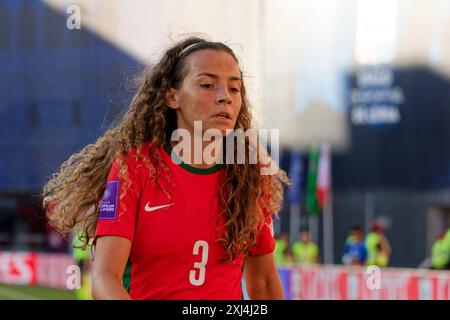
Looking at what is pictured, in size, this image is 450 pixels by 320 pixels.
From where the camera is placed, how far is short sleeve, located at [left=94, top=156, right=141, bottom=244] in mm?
2711

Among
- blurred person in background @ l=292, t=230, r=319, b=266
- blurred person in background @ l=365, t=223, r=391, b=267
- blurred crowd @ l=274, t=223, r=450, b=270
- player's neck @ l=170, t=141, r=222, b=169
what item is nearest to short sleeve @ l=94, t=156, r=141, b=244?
player's neck @ l=170, t=141, r=222, b=169

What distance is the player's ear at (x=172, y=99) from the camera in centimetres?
299

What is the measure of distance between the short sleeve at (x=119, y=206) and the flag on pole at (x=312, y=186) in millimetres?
23050

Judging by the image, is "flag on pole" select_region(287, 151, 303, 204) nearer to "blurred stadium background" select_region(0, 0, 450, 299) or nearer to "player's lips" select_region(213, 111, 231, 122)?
"blurred stadium background" select_region(0, 0, 450, 299)

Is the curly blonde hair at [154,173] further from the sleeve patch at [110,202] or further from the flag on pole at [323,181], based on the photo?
the flag on pole at [323,181]

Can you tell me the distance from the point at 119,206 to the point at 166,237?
6.0 inches

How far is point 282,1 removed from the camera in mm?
28422

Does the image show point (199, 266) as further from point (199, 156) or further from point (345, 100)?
point (345, 100)

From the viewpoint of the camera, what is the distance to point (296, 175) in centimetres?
2689

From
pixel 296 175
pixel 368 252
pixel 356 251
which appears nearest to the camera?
pixel 356 251

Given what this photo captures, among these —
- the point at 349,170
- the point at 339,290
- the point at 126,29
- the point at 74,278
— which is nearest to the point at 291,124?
the point at 349,170

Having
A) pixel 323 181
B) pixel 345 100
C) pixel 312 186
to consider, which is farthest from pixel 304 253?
pixel 345 100

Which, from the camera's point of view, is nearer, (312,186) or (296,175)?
(312,186)

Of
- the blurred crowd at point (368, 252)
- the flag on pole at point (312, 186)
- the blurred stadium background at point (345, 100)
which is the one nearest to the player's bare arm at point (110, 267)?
the blurred crowd at point (368, 252)
